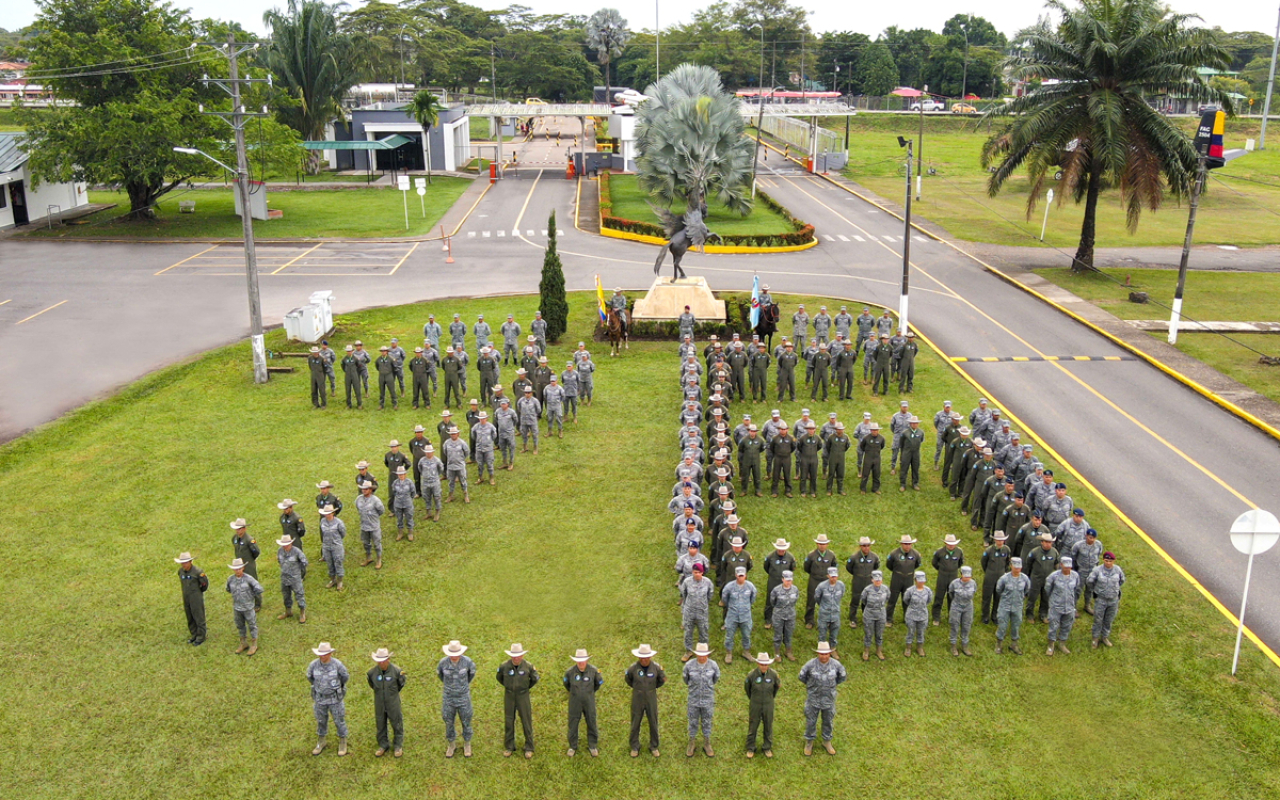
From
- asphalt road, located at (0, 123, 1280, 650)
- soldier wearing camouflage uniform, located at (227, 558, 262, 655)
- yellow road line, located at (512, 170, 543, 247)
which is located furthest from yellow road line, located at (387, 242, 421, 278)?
soldier wearing camouflage uniform, located at (227, 558, 262, 655)

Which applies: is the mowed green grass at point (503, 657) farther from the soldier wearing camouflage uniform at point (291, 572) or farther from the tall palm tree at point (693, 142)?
the tall palm tree at point (693, 142)

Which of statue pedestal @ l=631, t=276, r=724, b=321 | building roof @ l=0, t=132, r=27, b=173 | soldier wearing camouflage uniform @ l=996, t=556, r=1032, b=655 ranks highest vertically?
building roof @ l=0, t=132, r=27, b=173

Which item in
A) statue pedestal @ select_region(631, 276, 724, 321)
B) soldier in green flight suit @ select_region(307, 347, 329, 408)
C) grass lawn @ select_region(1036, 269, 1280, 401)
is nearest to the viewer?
soldier in green flight suit @ select_region(307, 347, 329, 408)

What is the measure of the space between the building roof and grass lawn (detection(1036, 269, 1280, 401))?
42.9 metres

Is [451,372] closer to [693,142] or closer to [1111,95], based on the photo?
[693,142]

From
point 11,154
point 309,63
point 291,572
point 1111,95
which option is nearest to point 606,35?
point 309,63

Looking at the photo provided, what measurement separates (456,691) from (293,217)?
4270 cm

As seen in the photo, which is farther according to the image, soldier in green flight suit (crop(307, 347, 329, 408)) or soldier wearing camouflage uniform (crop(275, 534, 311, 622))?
soldier in green flight suit (crop(307, 347, 329, 408))

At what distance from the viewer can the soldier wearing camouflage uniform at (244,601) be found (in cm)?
1386

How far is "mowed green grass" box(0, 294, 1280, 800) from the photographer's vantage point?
11836mm

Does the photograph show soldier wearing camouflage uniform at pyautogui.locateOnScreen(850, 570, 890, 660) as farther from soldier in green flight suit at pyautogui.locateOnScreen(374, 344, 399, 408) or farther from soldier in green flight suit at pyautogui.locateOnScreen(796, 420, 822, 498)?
soldier in green flight suit at pyautogui.locateOnScreen(374, 344, 399, 408)

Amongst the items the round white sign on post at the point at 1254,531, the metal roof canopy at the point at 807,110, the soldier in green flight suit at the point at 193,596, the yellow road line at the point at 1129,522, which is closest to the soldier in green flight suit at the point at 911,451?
the yellow road line at the point at 1129,522

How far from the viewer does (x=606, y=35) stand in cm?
13300

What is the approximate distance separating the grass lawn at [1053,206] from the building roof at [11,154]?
135 ft
